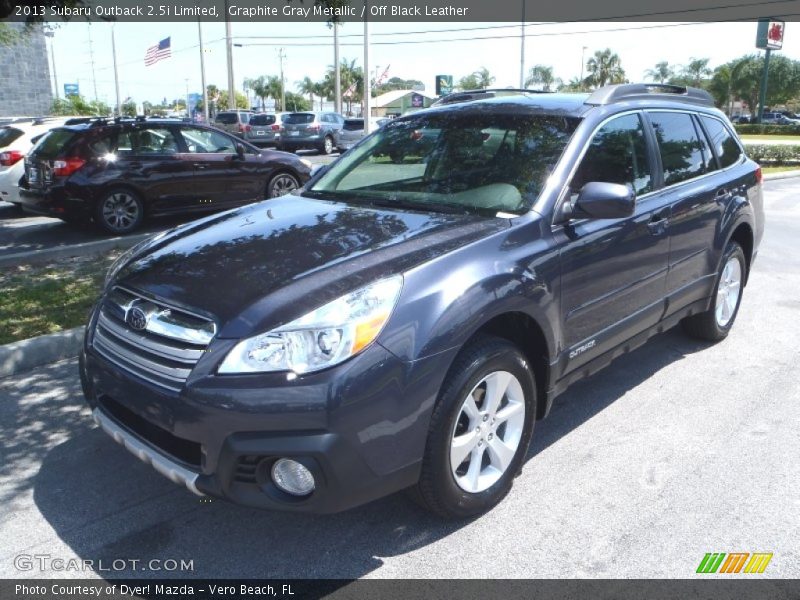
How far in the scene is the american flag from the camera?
35.9m

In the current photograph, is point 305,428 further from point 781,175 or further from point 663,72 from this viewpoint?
point 663,72

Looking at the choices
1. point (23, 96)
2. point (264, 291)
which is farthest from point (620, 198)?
point (23, 96)

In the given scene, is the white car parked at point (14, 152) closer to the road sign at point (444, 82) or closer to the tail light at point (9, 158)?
the tail light at point (9, 158)

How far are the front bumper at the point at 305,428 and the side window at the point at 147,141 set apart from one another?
314 inches

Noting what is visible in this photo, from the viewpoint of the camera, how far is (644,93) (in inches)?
172

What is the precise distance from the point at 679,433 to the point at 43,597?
3.23 meters

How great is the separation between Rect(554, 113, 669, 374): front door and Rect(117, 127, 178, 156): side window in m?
7.73

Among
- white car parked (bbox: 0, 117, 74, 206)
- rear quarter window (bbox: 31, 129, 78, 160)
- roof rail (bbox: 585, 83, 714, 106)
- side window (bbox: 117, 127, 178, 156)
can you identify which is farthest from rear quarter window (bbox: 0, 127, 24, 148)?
roof rail (bbox: 585, 83, 714, 106)

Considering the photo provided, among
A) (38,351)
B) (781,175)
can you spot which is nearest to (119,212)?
(38,351)

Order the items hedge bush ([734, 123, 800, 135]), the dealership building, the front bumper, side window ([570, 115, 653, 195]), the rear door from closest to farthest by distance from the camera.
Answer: the front bumper → side window ([570, 115, 653, 195]) → the rear door → the dealership building → hedge bush ([734, 123, 800, 135])

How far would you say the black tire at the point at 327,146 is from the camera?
28369 millimetres

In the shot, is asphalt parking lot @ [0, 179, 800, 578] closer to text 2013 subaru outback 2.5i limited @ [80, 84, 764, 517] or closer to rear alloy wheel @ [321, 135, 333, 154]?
text 2013 subaru outback 2.5i limited @ [80, 84, 764, 517]

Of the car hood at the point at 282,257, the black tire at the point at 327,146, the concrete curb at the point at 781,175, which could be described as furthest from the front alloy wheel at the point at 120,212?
the black tire at the point at 327,146

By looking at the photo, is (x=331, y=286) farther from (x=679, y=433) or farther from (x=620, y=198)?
(x=679, y=433)
